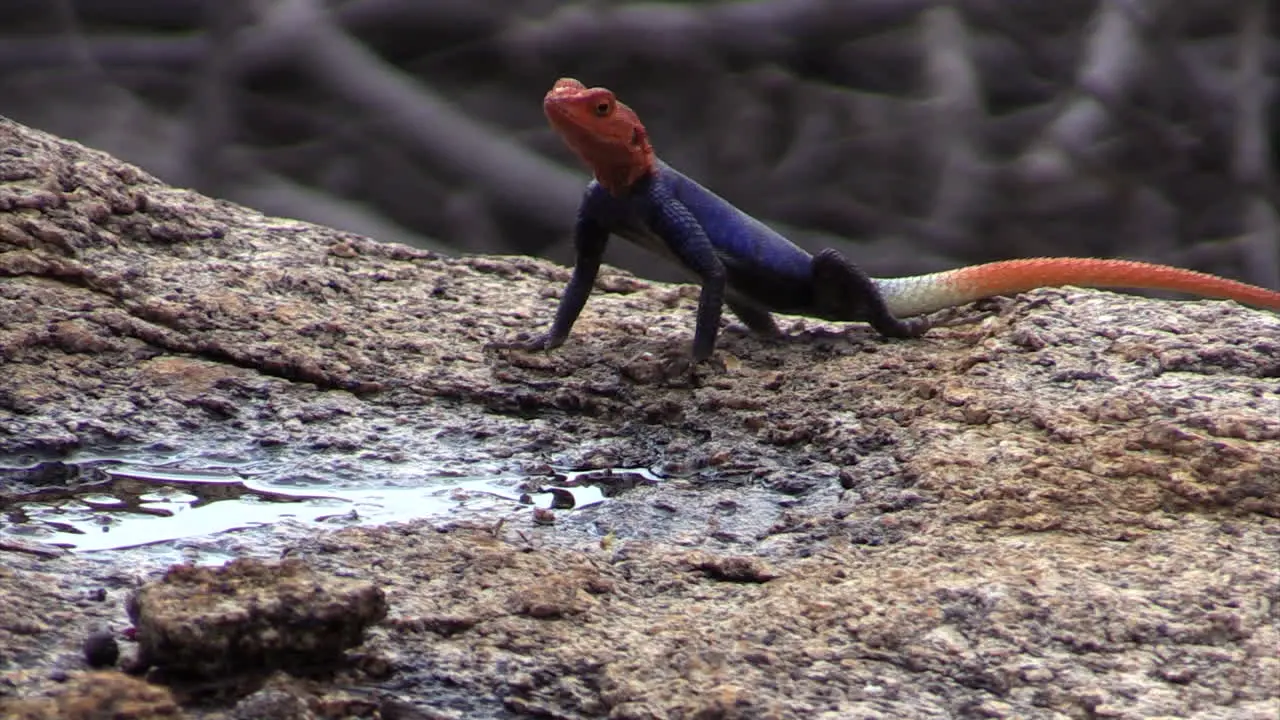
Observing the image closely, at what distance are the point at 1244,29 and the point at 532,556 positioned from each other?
6.34m

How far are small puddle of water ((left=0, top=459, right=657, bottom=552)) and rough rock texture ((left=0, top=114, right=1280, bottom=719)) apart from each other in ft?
0.28

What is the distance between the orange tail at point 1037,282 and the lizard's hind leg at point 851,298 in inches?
2.2

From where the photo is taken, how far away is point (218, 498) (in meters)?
2.90

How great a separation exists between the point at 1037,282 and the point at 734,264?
580mm

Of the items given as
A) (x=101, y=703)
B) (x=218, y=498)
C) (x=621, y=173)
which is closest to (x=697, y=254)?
(x=621, y=173)

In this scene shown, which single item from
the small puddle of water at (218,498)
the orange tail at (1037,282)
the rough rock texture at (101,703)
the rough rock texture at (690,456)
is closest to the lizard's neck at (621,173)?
the rough rock texture at (690,456)

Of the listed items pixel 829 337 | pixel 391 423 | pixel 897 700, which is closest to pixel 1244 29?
pixel 829 337

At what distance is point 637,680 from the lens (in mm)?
2244

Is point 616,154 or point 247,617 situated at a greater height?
point 616,154

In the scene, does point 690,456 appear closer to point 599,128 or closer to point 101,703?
point 599,128

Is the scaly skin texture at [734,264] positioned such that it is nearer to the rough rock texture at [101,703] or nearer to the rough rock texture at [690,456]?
the rough rock texture at [690,456]

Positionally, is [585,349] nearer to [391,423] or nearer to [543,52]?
[391,423]

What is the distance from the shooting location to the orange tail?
3699 mm

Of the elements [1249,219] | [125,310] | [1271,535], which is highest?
[1249,219]
